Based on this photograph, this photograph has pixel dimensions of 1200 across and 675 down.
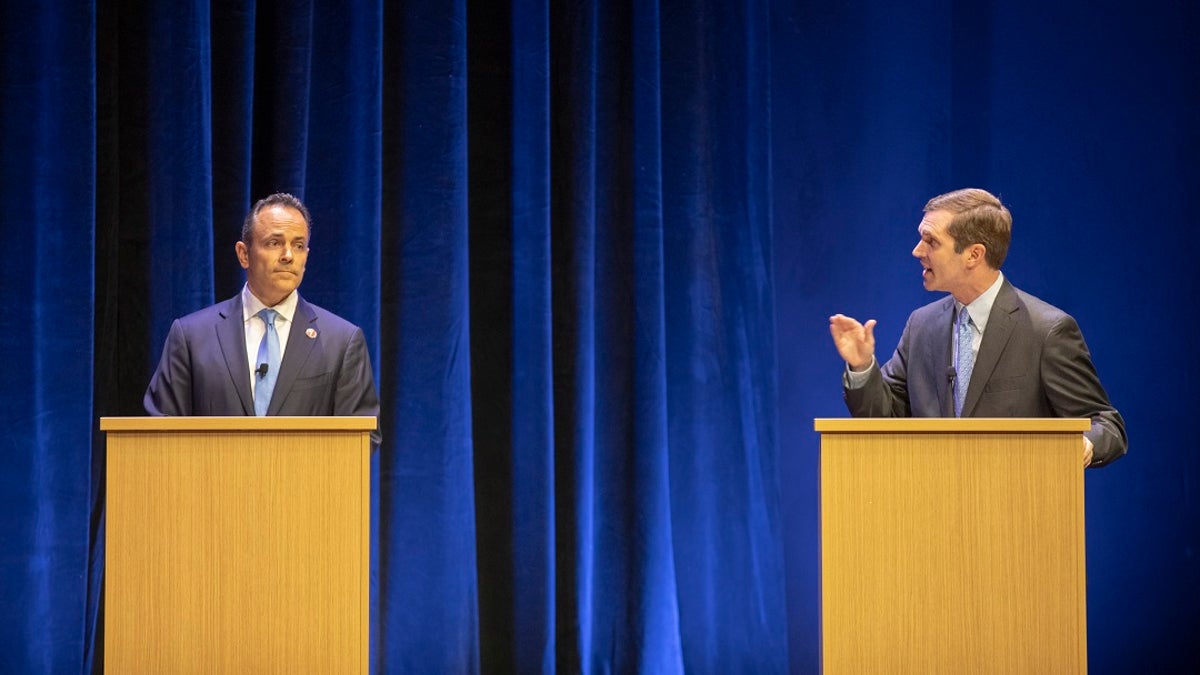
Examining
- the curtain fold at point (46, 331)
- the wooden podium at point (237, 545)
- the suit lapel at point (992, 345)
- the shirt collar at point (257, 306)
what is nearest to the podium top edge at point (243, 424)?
the wooden podium at point (237, 545)

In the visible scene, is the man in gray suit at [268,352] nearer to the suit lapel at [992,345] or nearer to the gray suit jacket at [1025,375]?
the gray suit jacket at [1025,375]

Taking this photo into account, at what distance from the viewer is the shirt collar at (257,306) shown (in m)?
3.19

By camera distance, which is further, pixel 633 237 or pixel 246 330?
pixel 633 237

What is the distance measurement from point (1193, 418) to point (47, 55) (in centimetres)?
394

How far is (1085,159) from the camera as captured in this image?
427 centimetres

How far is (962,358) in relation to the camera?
9.81 ft

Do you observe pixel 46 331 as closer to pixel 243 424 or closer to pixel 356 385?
pixel 356 385

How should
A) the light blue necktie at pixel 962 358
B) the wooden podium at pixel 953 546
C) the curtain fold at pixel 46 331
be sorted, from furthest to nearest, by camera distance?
the curtain fold at pixel 46 331
the light blue necktie at pixel 962 358
the wooden podium at pixel 953 546

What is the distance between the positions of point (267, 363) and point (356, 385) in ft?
0.74

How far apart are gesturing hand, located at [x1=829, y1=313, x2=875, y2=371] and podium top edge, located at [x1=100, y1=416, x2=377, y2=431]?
1.12 meters

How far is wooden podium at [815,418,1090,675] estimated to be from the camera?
2.23 metres

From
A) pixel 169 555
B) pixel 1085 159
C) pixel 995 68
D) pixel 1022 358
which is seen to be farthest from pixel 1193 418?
pixel 169 555

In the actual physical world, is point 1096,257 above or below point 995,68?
below

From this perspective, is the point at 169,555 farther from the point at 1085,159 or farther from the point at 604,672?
the point at 1085,159
